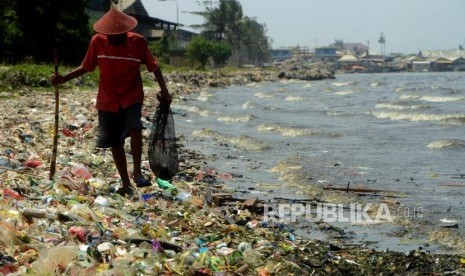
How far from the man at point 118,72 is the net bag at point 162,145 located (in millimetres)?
431

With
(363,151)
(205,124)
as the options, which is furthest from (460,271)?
(205,124)

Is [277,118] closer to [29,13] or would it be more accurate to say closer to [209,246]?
[29,13]

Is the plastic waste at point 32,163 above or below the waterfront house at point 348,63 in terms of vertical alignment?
above

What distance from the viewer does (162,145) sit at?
6.56 metres

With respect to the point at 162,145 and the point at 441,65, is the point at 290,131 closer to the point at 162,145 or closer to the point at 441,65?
the point at 162,145

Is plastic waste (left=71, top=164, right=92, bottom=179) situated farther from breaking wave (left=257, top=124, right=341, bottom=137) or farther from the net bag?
breaking wave (left=257, top=124, right=341, bottom=137)

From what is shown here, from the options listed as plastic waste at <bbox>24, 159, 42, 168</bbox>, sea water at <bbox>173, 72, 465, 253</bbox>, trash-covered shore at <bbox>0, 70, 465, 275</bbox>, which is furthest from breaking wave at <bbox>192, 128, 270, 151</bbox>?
plastic waste at <bbox>24, 159, 42, 168</bbox>

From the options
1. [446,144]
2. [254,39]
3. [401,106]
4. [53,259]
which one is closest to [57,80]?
[53,259]

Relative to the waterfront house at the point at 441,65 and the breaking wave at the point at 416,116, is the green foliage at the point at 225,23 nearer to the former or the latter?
the breaking wave at the point at 416,116

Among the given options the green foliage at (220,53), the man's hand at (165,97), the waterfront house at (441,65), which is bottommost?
the waterfront house at (441,65)

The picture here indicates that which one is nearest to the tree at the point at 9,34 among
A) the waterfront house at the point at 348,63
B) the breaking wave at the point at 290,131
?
the breaking wave at the point at 290,131

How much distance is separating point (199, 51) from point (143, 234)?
6190cm

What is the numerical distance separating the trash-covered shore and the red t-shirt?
2.68ft

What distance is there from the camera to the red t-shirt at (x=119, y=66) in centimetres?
578
